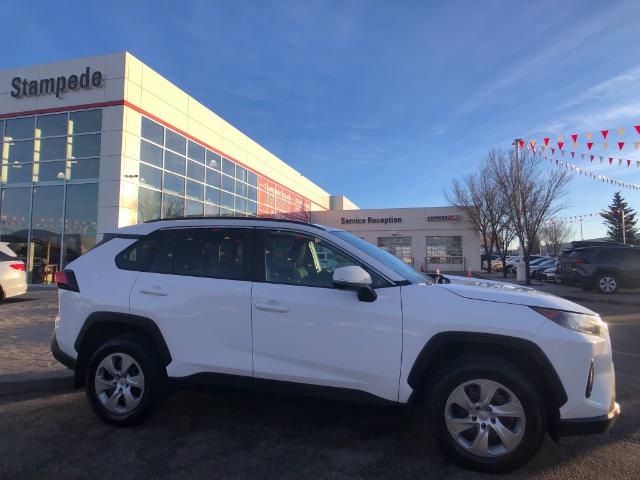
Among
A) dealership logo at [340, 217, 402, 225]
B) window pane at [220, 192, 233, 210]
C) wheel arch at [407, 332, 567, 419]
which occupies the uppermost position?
dealership logo at [340, 217, 402, 225]

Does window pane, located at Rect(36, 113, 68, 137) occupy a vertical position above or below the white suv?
above

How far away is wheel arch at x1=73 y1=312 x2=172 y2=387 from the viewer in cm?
370

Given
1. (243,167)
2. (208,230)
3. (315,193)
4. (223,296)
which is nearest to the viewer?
(223,296)

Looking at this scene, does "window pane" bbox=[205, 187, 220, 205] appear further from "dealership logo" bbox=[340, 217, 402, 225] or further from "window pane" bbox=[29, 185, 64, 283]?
"dealership logo" bbox=[340, 217, 402, 225]

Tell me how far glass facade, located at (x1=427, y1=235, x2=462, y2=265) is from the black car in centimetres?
2293

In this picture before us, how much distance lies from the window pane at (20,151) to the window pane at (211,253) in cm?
1781

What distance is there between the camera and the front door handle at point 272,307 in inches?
134

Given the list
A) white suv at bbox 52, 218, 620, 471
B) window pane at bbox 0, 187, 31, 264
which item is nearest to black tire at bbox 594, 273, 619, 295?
white suv at bbox 52, 218, 620, 471

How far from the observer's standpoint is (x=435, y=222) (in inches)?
1538

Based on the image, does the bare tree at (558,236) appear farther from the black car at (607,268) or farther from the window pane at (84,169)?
the window pane at (84,169)

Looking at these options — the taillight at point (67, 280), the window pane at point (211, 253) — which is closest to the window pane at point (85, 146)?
the taillight at point (67, 280)

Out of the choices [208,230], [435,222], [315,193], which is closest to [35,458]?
[208,230]

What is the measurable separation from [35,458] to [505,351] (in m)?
3.50

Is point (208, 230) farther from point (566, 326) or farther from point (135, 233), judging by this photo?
point (566, 326)
